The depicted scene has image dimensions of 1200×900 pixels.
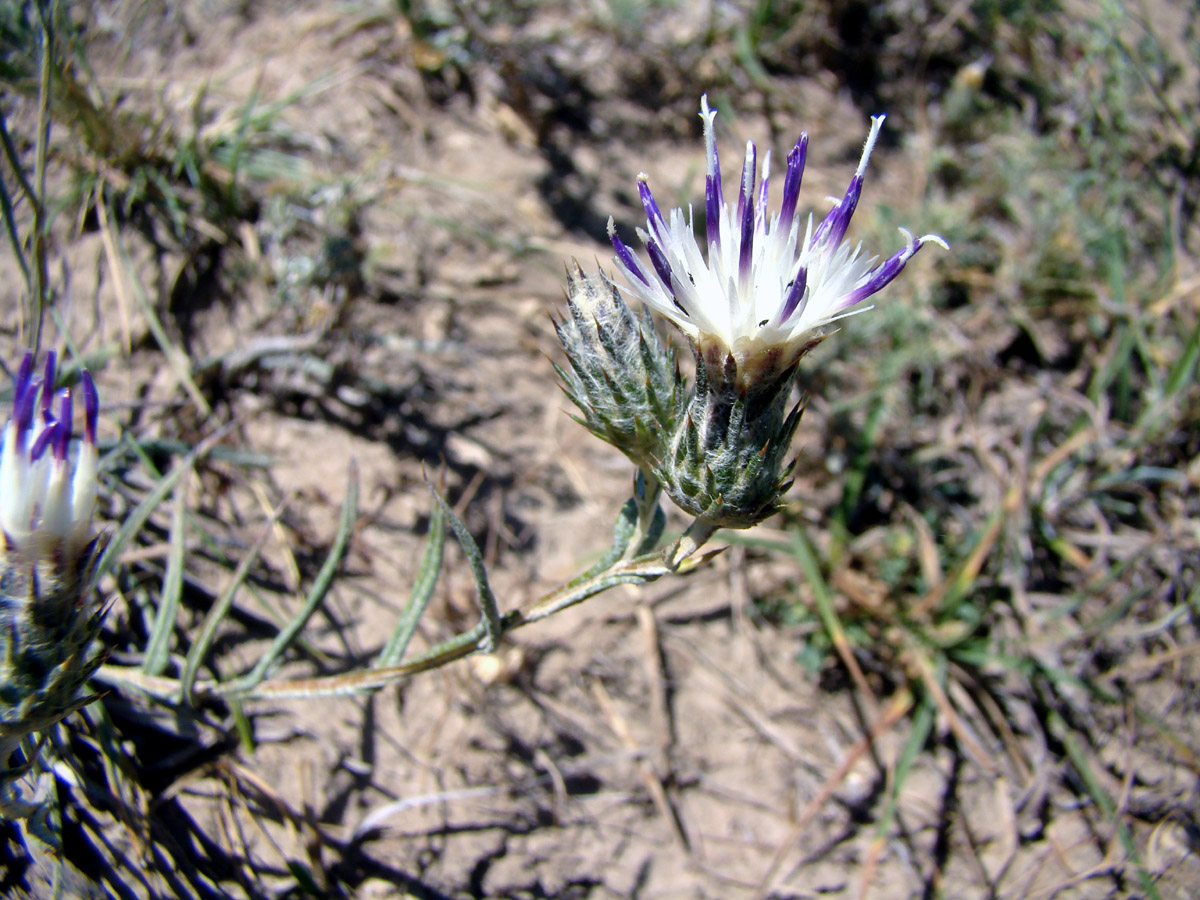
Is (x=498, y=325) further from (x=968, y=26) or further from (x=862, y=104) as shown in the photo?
(x=968, y=26)

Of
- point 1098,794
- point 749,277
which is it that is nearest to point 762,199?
point 749,277

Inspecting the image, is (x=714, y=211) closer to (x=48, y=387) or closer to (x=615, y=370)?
(x=615, y=370)

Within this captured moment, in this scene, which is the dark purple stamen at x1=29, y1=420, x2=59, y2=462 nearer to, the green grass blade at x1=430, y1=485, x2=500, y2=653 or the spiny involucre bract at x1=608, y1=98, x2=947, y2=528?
the green grass blade at x1=430, y1=485, x2=500, y2=653

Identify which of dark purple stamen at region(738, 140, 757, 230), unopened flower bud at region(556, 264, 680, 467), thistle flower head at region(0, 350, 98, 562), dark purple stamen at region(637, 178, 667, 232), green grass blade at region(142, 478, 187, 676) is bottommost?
green grass blade at region(142, 478, 187, 676)

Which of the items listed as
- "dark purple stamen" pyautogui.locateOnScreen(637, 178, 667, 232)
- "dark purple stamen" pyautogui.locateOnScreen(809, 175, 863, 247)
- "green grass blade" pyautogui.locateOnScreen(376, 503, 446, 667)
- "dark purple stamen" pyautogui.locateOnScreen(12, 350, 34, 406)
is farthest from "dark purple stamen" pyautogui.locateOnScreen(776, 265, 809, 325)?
"dark purple stamen" pyautogui.locateOnScreen(12, 350, 34, 406)

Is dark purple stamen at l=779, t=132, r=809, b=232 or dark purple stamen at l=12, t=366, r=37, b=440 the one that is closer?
dark purple stamen at l=12, t=366, r=37, b=440

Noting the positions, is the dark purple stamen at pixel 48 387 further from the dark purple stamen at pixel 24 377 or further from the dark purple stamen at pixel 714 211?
the dark purple stamen at pixel 714 211

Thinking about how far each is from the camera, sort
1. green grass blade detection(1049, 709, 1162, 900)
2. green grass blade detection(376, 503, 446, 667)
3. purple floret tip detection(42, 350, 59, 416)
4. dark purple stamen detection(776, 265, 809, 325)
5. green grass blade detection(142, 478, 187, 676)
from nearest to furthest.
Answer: dark purple stamen detection(776, 265, 809, 325)
purple floret tip detection(42, 350, 59, 416)
green grass blade detection(376, 503, 446, 667)
green grass blade detection(142, 478, 187, 676)
green grass blade detection(1049, 709, 1162, 900)

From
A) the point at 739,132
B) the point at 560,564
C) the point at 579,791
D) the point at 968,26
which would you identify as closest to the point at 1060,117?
the point at 968,26
